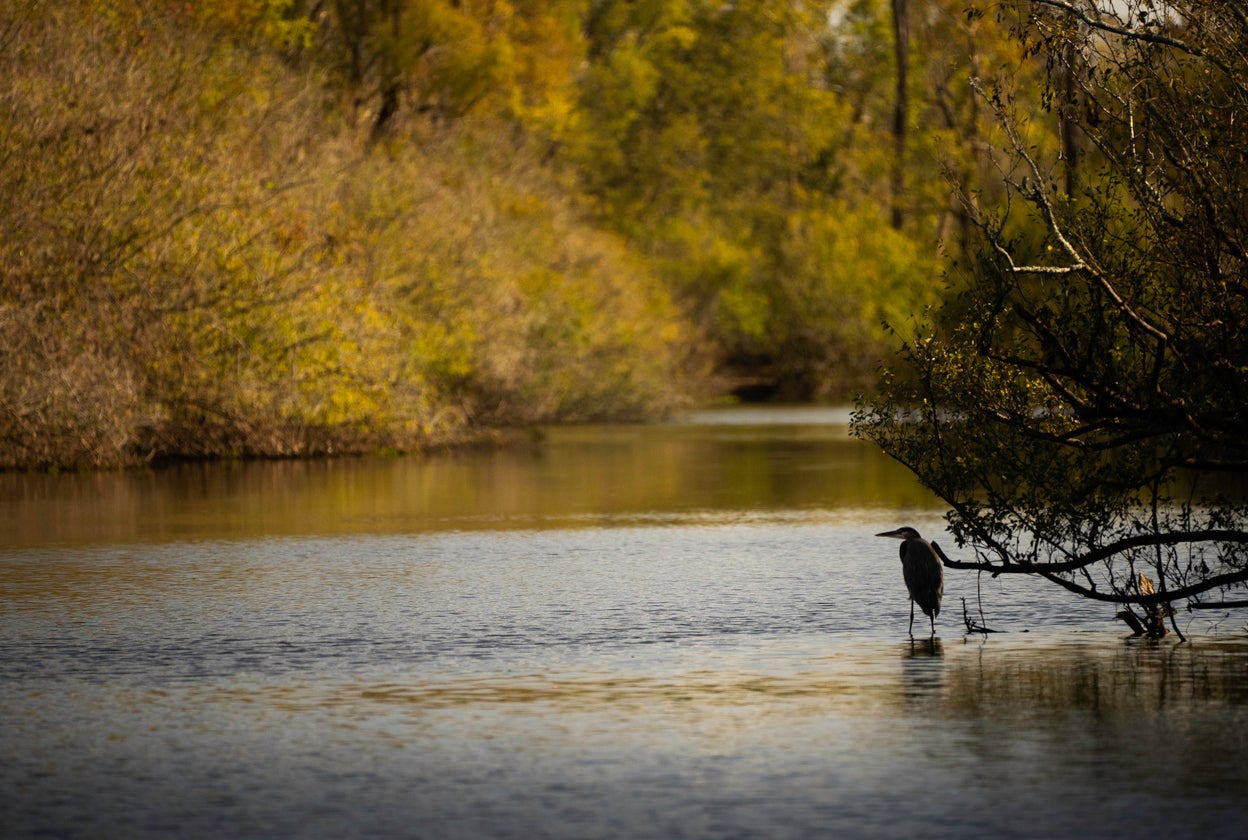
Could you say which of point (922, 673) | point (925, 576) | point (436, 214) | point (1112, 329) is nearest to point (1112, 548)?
point (925, 576)

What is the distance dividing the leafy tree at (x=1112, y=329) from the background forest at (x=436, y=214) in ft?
2.00

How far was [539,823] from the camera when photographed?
795cm

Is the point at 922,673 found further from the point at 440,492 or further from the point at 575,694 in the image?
the point at 440,492

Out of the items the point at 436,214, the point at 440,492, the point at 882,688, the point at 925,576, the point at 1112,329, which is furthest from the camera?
the point at 436,214

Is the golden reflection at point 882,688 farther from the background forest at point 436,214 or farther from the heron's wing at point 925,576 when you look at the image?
the background forest at point 436,214

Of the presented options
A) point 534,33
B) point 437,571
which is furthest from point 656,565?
point 534,33

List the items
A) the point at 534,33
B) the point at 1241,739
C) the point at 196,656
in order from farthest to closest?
the point at 534,33, the point at 196,656, the point at 1241,739

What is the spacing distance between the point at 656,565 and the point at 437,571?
1957mm

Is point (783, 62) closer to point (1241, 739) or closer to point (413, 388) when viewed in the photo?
point (413, 388)

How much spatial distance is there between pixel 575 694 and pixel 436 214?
30.7 metres

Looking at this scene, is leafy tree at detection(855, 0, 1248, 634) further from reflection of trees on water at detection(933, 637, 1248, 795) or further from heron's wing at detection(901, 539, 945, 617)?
reflection of trees on water at detection(933, 637, 1248, 795)

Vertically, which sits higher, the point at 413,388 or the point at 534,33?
the point at 534,33

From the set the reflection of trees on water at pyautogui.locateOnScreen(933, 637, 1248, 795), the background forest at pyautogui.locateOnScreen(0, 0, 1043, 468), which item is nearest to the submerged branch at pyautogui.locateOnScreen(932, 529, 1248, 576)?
the reflection of trees on water at pyautogui.locateOnScreen(933, 637, 1248, 795)

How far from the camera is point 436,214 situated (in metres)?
40.9
